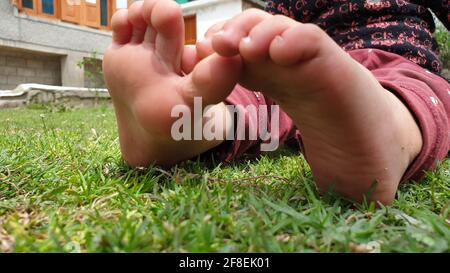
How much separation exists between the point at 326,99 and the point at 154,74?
0.31m

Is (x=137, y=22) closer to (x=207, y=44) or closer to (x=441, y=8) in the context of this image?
(x=207, y=44)

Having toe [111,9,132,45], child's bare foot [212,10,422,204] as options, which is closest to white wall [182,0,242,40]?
toe [111,9,132,45]

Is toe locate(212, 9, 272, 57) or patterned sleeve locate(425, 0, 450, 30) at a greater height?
patterned sleeve locate(425, 0, 450, 30)

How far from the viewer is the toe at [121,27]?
77cm

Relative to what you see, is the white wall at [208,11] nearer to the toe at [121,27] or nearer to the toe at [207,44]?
the toe at [121,27]

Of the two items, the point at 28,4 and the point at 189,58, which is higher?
the point at 28,4

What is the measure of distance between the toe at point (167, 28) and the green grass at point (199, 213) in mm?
223

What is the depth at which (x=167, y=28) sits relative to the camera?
699mm

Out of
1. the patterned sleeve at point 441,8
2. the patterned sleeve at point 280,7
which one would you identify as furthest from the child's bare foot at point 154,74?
the patterned sleeve at point 441,8

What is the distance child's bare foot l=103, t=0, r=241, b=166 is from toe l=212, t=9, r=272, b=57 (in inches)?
1.2

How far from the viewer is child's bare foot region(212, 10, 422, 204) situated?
0.53 meters

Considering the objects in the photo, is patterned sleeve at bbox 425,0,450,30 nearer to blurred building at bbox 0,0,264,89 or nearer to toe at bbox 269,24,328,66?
toe at bbox 269,24,328,66

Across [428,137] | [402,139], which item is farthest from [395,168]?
[428,137]

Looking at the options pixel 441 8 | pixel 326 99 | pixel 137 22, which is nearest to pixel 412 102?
pixel 326 99
